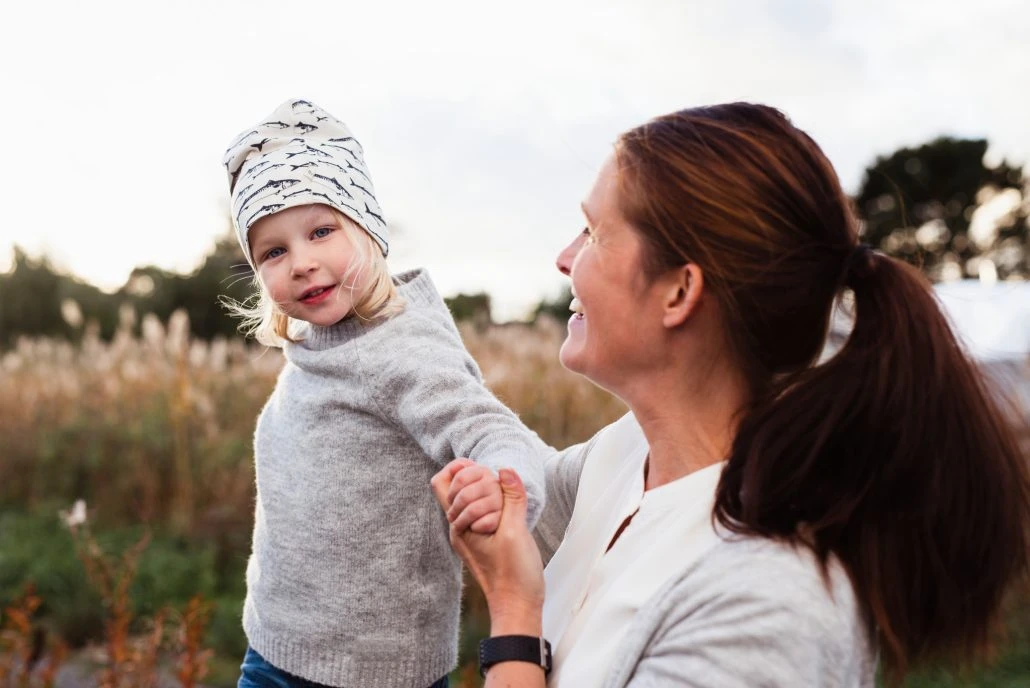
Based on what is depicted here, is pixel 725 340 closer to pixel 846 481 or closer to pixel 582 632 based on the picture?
pixel 846 481

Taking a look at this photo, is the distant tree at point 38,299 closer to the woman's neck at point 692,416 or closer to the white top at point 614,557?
the white top at point 614,557

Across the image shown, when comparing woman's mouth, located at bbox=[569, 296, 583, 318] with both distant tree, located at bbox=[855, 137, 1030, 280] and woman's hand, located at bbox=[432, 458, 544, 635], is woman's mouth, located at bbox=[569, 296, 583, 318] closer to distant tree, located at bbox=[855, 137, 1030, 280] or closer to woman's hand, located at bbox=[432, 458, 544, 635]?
woman's hand, located at bbox=[432, 458, 544, 635]

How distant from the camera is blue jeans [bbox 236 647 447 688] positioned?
6.70ft

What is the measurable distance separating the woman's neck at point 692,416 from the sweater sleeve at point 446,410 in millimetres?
242

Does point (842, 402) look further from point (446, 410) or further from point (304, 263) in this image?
point (304, 263)

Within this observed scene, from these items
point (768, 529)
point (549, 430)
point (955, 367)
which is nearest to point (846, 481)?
point (768, 529)

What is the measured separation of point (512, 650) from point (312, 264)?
2.86 ft

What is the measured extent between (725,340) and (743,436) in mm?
205

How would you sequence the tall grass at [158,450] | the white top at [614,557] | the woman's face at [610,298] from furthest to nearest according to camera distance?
the tall grass at [158,450]
the woman's face at [610,298]
the white top at [614,557]

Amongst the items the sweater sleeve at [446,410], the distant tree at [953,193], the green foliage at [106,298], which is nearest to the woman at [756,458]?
the sweater sleeve at [446,410]

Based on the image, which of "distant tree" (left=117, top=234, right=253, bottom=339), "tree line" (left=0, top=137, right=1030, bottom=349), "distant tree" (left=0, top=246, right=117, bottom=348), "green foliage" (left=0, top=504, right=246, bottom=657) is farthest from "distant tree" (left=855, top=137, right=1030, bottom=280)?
"green foliage" (left=0, top=504, right=246, bottom=657)

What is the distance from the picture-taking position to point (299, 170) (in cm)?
207

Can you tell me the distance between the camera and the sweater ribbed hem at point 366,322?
6.79ft

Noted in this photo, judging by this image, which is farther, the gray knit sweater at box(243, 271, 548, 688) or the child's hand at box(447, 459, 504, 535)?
the gray knit sweater at box(243, 271, 548, 688)
